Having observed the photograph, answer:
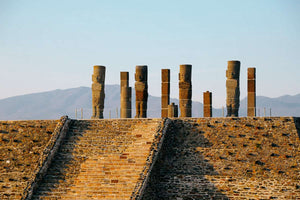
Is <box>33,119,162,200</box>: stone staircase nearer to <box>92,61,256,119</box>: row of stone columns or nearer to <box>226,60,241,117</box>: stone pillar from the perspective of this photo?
<box>92,61,256,119</box>: row of stone columns

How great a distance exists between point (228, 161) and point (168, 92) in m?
8.92

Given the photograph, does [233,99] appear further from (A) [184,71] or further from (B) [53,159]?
(B) [53,159]

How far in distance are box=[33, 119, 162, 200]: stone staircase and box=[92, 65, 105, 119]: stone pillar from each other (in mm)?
6087

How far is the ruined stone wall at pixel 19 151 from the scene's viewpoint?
28.0 meters

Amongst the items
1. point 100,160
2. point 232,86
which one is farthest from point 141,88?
point 100,160

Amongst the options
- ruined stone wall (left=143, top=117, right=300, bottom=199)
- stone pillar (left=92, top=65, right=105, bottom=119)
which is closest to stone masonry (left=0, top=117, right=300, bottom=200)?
ruined stone wall (left=143, top=117, right=300, bottom=199)

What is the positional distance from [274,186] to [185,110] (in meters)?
9.34

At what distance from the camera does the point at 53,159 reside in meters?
27.0

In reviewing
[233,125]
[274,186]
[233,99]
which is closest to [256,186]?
[274,186]

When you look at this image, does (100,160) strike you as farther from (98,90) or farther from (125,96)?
(125,96)

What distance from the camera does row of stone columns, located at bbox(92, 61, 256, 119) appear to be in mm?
32938

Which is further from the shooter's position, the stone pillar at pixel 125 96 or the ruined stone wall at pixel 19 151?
the stone pillar at pixel 125 96

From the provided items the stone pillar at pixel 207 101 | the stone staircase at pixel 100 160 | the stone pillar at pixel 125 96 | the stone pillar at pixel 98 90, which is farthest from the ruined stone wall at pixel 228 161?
the stone pillar at pixel 98 90

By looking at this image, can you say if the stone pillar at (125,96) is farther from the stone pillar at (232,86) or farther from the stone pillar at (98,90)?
the stone pillar at (232,86)
